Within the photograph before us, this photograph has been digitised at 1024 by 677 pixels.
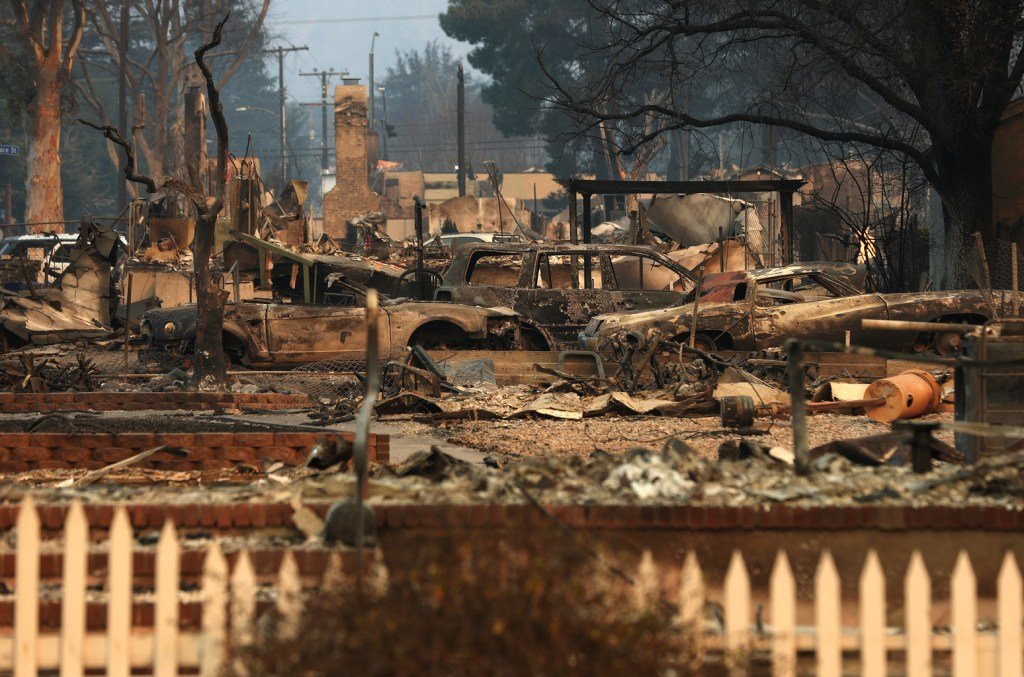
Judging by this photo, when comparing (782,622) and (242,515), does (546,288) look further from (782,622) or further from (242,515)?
(782,622)

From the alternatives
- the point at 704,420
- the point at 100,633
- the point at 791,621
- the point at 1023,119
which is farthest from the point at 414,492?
the point at 1023,119

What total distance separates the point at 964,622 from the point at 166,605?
2.36 metres

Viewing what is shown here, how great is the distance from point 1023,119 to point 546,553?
1738 centimetres

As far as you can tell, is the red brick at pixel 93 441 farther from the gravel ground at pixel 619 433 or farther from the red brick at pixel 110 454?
the gravel ground at pixel 619 433

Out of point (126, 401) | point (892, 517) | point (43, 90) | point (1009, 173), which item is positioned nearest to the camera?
point (892, 517)

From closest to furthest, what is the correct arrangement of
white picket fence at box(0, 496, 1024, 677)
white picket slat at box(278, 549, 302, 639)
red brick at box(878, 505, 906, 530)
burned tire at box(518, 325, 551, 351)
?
white picket slat at box(278, 549, 302, 639)
white picket fence at box(0, 496, 1024, 677)
red brick at box(878, 505, 906, 530)
burned tire at box(518, 325, 551, 351)

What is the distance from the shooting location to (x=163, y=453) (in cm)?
871

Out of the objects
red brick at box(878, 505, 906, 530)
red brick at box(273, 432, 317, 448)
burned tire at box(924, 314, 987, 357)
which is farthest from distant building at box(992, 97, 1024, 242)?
red brick at box(878, 505, 906, 530)

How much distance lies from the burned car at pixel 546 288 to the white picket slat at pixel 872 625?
1157 cm

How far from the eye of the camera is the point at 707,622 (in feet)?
14.0

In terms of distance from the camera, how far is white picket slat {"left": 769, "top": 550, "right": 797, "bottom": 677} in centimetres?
392

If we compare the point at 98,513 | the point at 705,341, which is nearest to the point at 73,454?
the point at 98,513

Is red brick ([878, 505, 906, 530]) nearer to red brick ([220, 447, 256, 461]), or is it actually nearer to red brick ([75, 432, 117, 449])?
red brick ([220, 447, 256, 461])

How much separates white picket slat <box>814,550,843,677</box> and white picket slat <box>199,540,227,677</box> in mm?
1702
